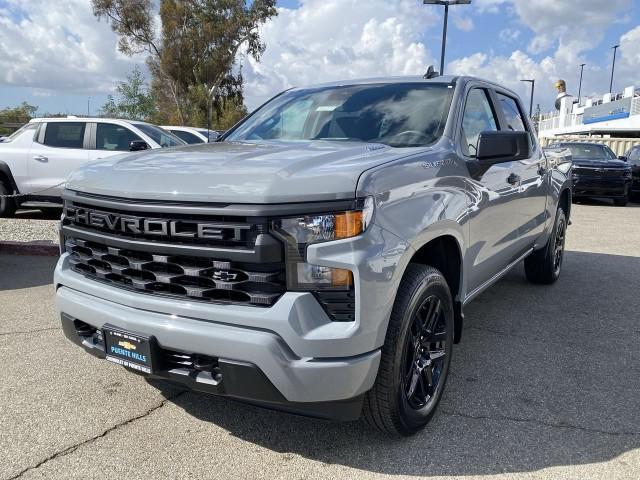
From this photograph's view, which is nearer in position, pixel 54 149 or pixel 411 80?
pixel 411 80

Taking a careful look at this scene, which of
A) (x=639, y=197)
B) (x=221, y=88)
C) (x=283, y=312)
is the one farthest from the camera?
(x=221, y=88)

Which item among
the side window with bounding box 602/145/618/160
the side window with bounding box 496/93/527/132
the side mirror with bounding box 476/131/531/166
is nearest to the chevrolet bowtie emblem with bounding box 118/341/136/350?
the side mirror with bounding box 476/131/531/166

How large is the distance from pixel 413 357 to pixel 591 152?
15096 mm

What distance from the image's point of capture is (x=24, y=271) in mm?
6250

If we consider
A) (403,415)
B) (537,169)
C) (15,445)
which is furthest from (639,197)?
(15,445)

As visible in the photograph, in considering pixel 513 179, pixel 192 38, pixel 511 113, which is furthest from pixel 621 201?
pixel 192 38

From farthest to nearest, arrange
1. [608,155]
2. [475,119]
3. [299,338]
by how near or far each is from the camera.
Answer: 1. [608,155]
2. [475,119]
3. [299,338]

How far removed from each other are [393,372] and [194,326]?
0.88 m

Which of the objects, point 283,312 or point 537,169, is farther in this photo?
point 537,169

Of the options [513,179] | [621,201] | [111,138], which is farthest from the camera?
[621,201]

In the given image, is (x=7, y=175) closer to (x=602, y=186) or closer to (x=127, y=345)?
(x=127, y=345)

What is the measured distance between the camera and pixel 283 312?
7.38 ft

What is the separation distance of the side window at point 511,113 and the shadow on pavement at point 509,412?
63.0 inches

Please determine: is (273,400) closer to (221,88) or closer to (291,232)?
(291,232)
